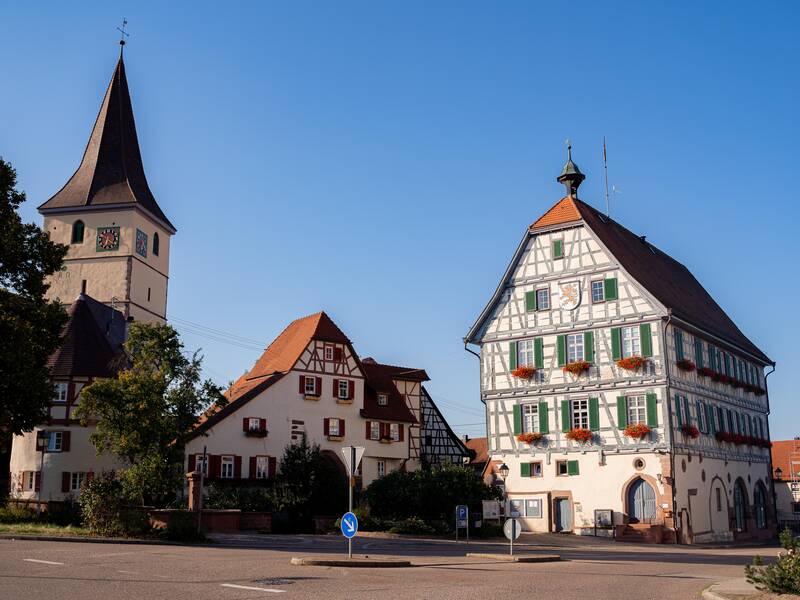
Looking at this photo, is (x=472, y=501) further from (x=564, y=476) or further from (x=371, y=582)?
(x=371, y=582)

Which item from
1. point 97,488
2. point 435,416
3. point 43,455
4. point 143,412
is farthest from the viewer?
point 435,416

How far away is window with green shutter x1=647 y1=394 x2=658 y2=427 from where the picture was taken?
35969 mm

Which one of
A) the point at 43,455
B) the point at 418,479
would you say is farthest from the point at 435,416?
the point at 43,455

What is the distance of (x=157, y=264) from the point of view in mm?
70000

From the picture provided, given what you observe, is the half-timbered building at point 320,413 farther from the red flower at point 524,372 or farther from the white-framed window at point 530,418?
the red flower at point 524,372

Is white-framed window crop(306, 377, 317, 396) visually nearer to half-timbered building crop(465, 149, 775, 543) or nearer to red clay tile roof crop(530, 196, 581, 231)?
half-timbered building crop(465, 149, 775, 543)

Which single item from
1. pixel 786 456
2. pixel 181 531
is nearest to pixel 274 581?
pixel 181 531

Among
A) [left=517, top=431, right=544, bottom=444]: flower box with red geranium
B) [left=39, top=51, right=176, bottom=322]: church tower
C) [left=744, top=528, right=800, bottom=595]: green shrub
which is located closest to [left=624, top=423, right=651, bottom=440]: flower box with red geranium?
[left=517, top=431, right=544, bottom=444]: flower box with red geranium

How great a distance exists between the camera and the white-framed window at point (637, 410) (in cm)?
3647

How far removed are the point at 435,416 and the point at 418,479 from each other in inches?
736

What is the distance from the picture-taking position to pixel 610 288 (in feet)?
126

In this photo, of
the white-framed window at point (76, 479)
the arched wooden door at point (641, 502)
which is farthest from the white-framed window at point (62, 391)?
the arched wooden door at point (641, 502)

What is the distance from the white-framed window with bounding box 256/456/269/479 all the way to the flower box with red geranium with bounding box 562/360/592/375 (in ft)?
52.6

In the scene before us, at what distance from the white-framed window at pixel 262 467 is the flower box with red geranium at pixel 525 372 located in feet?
44.6
